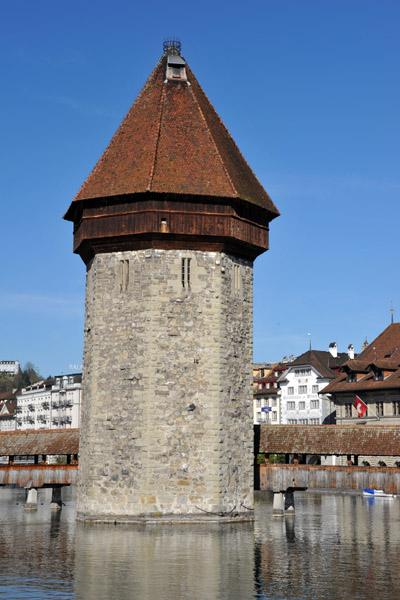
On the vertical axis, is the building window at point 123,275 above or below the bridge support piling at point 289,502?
above

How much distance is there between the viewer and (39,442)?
100 ft

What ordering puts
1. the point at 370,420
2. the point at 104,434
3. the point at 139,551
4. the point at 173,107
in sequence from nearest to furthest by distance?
the point at 139,551
the point at 104,434
the point at 173,107
the point at 370,420

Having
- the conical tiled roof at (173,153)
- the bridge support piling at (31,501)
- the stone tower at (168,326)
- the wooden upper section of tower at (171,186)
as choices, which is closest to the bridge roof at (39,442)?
the stone tower at (168,326)

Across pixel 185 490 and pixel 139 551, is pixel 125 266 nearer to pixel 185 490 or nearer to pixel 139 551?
pixel 185 490

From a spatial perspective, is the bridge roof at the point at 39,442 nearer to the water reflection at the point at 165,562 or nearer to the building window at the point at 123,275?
the water reflection at the point at 165,562

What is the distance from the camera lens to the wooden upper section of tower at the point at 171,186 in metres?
26.7

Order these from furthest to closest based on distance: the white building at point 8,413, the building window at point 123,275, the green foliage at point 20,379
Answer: the green foliage at point 20,379 < the white building at point 8,413 < the building window at point 123,275

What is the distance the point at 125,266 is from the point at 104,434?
5078mm

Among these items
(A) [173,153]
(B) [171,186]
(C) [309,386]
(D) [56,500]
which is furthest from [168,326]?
(C) [309,386]

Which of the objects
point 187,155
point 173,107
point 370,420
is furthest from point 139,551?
point 370,420

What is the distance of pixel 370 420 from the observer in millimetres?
53938

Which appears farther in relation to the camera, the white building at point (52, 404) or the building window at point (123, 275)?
the white building at point (52, 404)

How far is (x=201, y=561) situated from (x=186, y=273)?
10.3 meters

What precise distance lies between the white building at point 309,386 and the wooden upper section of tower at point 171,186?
42564 millimetres
